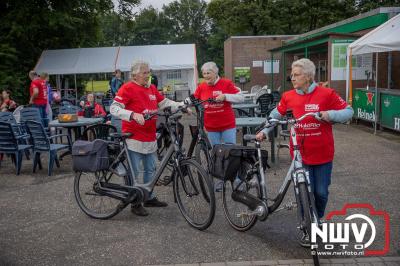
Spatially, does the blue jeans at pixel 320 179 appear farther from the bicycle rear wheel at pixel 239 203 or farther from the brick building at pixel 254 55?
the brick building at pixel 254 55

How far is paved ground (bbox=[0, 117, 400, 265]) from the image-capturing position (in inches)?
176

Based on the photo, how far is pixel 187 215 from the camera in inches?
211

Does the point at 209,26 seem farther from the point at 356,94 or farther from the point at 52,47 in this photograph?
the point at 356,94

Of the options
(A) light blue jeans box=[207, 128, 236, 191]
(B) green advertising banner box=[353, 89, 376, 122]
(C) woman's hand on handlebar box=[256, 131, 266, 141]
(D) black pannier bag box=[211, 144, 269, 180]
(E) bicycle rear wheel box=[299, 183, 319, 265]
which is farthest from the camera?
(B) green advertising banner box=[353, 89, 376, 122]

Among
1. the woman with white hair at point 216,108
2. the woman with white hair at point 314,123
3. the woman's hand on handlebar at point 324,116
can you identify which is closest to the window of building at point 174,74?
the woman with white hair at point 216,108

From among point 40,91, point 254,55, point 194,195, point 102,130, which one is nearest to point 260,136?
point 194,195

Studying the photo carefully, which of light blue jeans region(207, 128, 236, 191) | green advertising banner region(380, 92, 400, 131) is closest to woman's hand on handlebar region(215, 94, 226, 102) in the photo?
light blue jeans region(207, 128, 236, 191)

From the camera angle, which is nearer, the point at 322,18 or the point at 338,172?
the point at 338,172

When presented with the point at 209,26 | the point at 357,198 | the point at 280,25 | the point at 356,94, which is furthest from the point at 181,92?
the point at 209,26

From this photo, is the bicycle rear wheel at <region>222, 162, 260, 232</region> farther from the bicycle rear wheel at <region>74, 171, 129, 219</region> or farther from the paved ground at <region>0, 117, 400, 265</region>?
the bicycle rear wheel at <region>74, 171, 129, 219</region>

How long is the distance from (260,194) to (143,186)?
4.74 ft

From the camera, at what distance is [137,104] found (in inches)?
220

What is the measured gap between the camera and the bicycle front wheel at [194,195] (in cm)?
497

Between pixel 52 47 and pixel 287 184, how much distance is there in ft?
77.2
